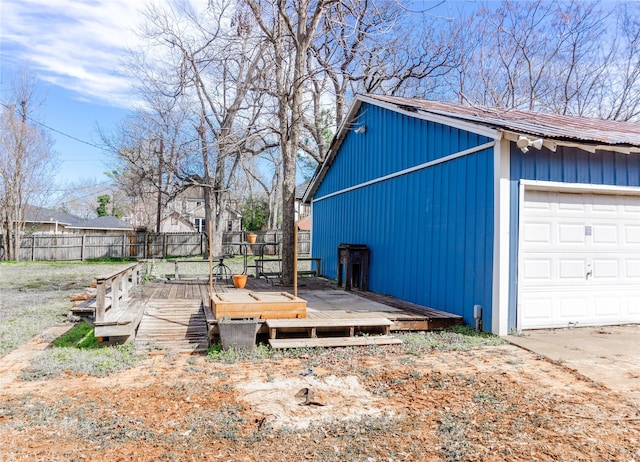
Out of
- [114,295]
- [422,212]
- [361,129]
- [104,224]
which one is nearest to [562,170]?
[422,212]

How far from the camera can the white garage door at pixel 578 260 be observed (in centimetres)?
571

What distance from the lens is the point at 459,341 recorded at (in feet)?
17.4

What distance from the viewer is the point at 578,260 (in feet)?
19.7

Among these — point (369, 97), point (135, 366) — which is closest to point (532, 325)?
point (135, 366)

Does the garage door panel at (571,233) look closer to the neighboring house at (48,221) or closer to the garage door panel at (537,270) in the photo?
the garage door panel at (537,270)

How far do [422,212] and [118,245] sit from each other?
19.5 meters

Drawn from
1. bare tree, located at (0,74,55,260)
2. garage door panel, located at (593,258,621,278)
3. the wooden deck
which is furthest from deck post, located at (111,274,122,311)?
bare tree, located at (0,74,55,260)

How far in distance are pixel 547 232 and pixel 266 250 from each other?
18804 mm

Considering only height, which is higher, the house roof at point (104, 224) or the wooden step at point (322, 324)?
the house roof at point (104, 224)

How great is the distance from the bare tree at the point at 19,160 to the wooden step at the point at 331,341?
20.8 meters

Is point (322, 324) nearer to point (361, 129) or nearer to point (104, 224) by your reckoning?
point (361, 129)

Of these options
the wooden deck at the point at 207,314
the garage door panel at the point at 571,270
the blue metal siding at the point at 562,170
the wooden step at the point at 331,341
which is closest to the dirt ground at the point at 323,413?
the wooden step at the point at 331,341

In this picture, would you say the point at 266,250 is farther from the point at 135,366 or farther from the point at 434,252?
the point at 135,366

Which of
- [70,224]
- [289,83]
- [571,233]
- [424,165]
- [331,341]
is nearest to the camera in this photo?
[331,341]
